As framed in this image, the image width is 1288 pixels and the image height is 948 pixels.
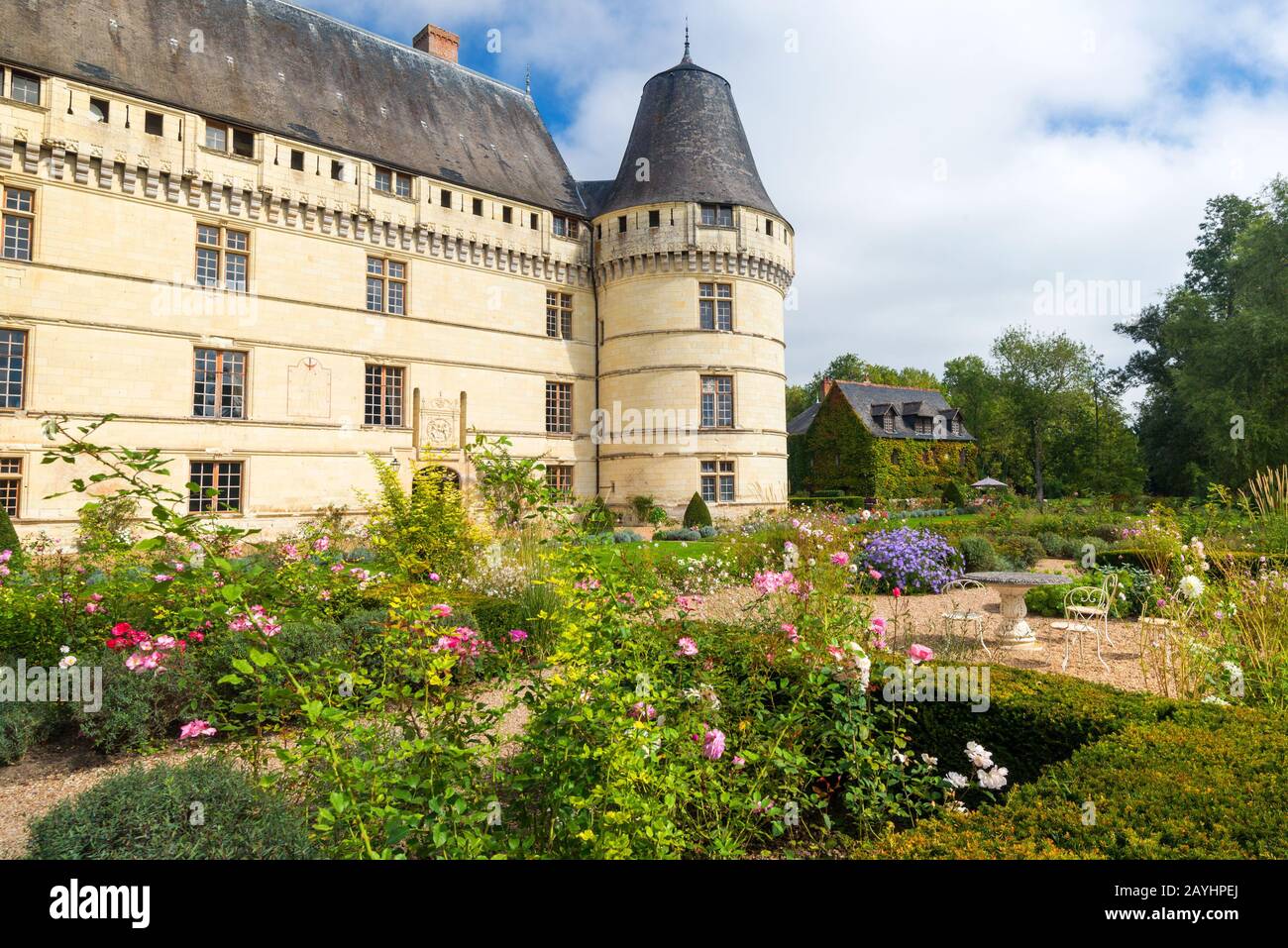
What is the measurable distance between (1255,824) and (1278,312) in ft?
94.5

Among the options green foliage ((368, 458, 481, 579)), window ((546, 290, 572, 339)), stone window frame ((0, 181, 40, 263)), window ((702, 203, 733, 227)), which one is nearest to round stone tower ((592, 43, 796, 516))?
window ((702, 203, 733, 227))

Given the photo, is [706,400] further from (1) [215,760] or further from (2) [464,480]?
(1) [215,760]

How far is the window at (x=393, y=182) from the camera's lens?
18.7 meters

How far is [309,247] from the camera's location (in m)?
17.5

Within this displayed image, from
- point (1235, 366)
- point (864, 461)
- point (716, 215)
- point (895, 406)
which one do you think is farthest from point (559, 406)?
point (1235, 366)

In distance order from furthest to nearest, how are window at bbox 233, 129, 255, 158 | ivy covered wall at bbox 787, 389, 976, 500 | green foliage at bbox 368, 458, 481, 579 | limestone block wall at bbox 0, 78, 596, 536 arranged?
ivy covered wall at bbox 787, 389, 976, 500 < window at bbox 233, 129, 255, 158 < limestone block wall at bbox 0, 78, 596, 536 < green foliage at bbox 368, 458, 481, 579

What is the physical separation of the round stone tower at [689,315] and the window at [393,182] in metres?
6.26

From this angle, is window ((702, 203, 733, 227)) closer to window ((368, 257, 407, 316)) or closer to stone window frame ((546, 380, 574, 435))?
stone window frame ((546, 380, 574, 435))

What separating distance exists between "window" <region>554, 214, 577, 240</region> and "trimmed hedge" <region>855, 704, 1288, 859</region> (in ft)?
72.2

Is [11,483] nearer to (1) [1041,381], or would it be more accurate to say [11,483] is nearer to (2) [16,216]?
(2) [16,216]

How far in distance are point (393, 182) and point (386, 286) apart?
2.86 meters

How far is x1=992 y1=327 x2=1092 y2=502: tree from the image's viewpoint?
3400cm

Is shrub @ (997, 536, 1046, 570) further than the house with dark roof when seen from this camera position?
No

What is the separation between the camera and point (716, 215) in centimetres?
2156
